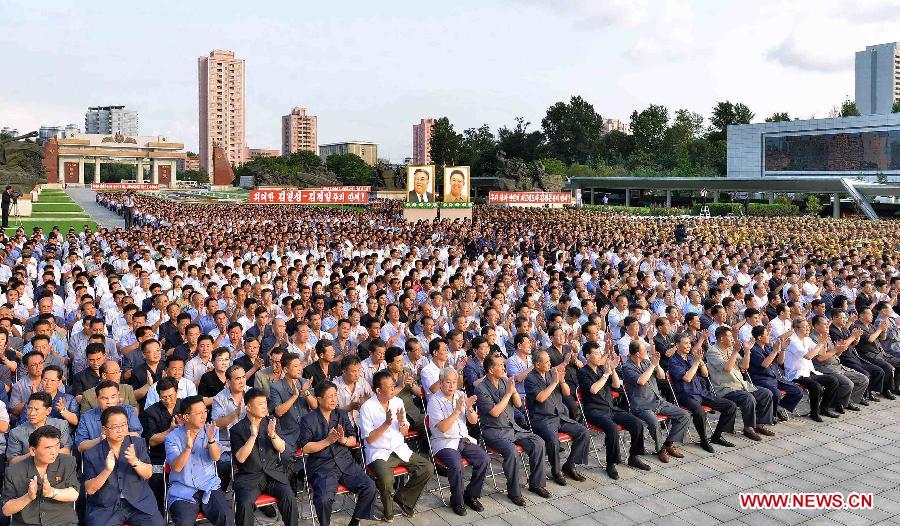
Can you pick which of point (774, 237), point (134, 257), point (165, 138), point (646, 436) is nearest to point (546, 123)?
point (165, 138)

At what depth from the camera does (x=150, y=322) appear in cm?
964

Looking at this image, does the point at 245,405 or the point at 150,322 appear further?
the point at 150,322

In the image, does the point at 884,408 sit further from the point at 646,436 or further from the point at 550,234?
the point at 550,234

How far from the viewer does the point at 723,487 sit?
673cm

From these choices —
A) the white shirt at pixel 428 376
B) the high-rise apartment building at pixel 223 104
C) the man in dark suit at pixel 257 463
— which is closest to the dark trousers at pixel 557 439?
the white shirt at pixel 428 376

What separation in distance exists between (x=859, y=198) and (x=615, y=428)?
4476cm

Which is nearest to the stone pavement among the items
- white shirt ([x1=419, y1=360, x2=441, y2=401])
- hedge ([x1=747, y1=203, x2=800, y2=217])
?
white shirt ([x1=419, y1=360, x2=441, y2=401])

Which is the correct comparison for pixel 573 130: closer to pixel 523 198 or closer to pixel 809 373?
pixel 523 198

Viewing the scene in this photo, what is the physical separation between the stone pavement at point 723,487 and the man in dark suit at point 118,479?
1.35m

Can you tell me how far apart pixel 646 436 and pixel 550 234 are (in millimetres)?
15641

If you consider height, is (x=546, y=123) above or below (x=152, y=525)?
above

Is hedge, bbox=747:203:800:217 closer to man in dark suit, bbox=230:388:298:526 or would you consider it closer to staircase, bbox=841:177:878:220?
staircase, bbox=841:177:878:220

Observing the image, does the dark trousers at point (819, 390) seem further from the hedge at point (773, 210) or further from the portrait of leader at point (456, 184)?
the hedge at point (773, 210)

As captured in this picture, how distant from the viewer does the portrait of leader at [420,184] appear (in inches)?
1260
